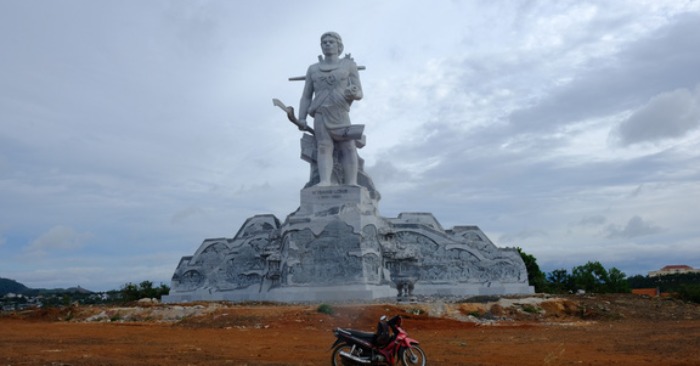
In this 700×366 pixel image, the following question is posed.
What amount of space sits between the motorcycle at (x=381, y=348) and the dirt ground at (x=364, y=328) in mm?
837

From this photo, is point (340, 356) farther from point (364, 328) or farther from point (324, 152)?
point (324, 152)

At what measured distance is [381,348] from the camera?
31.8ft

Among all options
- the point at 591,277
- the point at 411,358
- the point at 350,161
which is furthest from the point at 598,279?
the point at 411,358

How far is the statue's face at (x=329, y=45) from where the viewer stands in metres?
24.8

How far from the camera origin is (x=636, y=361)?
33.9ft

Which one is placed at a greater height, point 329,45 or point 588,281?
point 329,45

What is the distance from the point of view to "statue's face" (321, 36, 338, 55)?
2480 centimetres

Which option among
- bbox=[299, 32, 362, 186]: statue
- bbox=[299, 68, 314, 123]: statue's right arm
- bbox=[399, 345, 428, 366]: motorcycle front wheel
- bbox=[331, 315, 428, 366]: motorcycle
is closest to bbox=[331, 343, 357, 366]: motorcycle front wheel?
bbox=[331, 315, 428, 366]: motorcycle

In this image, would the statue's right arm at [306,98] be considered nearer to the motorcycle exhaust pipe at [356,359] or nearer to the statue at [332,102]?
the statue at [332,102]

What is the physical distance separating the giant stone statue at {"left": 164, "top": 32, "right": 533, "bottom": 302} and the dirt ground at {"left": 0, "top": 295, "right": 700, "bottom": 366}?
122 inches

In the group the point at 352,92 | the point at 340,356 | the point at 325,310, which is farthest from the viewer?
the point at 352,92

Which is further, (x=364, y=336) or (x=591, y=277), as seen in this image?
(x=591, y=277)

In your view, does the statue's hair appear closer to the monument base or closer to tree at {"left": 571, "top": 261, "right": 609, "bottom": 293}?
the monument base

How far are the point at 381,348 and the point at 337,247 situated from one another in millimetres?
12726
